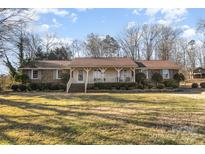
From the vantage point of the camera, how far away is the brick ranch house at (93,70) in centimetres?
3103

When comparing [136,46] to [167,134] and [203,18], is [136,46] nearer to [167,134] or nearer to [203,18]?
[203,18]

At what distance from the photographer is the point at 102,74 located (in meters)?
31.7

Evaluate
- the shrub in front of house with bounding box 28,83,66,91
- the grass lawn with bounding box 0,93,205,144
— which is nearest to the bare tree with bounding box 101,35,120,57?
the shrub in front of house with bounding box 28,83,66,91

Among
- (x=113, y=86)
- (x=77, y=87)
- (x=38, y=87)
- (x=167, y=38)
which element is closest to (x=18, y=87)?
(x=38, y=87)

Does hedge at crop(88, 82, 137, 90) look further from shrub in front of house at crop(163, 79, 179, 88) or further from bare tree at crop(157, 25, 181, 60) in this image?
bare tree at crop(157, 25, 181, 60)

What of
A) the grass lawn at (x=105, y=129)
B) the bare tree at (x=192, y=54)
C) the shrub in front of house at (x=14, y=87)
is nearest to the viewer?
the grass lawn at (x=105, y=129)

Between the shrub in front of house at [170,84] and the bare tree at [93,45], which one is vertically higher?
the bare tree at [93,45]

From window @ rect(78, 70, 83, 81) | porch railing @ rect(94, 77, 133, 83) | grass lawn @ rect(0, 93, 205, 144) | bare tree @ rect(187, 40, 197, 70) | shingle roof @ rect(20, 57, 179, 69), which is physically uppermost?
bare tree @ rect(187, 40, 197, 70)

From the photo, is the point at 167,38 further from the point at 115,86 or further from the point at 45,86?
the point at 45,86

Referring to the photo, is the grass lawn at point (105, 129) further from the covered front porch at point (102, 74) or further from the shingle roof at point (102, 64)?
the covered front porch at point (102, 74)

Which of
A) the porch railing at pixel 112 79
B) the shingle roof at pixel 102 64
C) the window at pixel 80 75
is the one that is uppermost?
the shingle roof at pixel 102 64

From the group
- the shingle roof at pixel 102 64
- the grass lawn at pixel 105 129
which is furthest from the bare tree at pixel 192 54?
the grass lawn at pixel 105 129

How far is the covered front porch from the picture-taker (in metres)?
31.2
